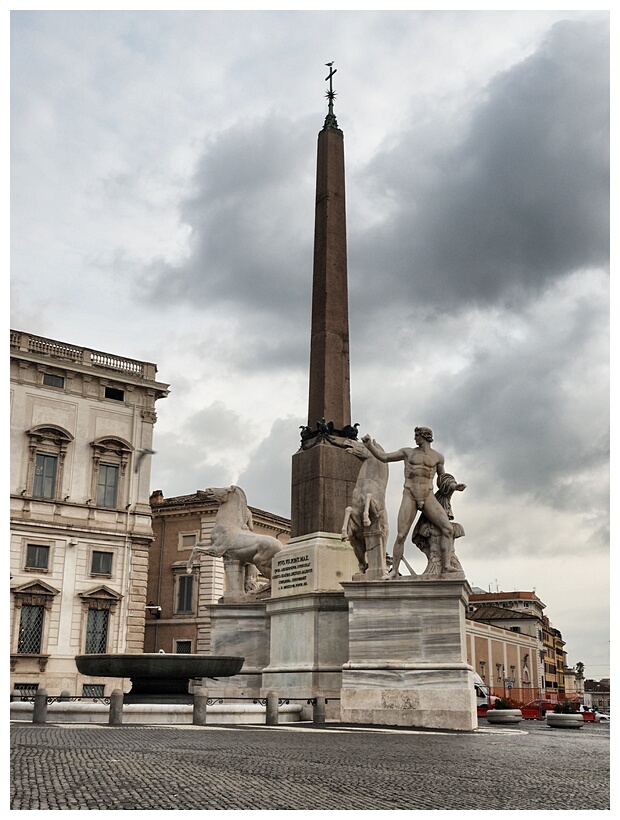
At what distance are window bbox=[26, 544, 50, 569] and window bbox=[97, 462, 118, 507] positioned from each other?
2.99 metres

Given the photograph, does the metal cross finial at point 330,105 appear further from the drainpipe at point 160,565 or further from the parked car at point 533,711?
the drainpipe at point 160,565

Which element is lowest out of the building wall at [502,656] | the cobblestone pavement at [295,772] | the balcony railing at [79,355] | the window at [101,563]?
the building wall at [502,656]

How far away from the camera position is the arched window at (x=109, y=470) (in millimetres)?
38094

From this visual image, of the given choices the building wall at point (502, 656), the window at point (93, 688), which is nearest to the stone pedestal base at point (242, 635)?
the window at point (93, 688)

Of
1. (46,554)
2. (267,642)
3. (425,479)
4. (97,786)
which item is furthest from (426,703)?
(46,554)

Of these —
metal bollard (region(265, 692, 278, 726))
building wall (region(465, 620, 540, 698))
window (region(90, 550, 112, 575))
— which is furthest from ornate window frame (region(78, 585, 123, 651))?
building wall (region(465, 620, 540, 698))

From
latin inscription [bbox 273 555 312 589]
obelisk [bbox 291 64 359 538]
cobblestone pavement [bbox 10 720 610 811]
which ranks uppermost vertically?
obelisk [bbox 291 64 359 538]

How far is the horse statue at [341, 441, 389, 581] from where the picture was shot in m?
15.1

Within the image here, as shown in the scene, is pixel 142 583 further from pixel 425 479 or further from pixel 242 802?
pixel 242 802

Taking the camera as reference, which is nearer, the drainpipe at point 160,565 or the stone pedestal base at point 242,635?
the stone pedestal base at point 242,635

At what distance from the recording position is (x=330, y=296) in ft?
60.1

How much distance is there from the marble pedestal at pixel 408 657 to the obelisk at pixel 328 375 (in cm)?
261

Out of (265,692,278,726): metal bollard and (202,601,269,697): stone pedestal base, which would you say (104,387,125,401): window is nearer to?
(202,601,269,697): stone pedestal base

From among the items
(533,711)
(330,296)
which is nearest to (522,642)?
(533,711)
